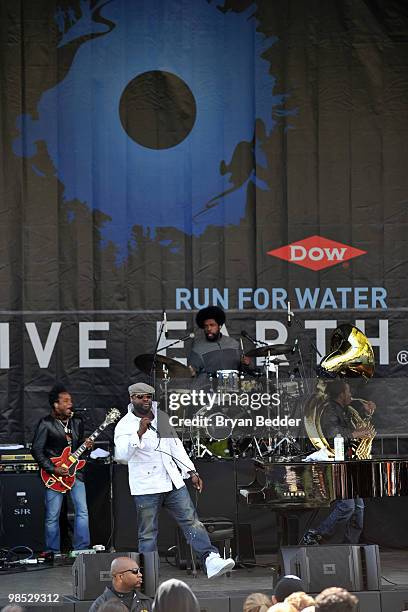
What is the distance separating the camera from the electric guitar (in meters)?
12.2

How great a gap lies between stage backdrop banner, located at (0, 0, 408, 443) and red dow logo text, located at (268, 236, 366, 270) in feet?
0.05

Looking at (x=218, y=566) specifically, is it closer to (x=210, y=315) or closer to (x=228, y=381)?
(x=228, y=381)

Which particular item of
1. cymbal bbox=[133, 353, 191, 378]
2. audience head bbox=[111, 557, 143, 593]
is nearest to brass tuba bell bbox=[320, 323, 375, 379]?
cymbal bbox=[133, 353, 191, 378]

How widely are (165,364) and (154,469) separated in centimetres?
122

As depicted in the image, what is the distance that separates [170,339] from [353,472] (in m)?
3.89

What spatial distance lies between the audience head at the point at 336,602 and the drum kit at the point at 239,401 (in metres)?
4.51

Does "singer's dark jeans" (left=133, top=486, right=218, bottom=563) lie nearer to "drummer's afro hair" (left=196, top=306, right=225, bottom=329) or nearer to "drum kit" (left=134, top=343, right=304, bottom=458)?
"drum kit" (left=134, top=343, right=304, bottom=458)

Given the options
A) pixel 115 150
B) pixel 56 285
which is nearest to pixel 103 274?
pixel 56 285

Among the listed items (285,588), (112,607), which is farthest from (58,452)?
(112,607)

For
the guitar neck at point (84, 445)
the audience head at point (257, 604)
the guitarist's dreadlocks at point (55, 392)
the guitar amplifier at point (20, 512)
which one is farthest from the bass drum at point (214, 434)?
the audience head at point (257, 604)

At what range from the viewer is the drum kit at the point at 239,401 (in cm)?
1077

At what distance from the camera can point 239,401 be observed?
35.6 ft

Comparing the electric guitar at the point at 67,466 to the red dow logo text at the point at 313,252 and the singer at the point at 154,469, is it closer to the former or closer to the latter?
the singer at the point at 154,469

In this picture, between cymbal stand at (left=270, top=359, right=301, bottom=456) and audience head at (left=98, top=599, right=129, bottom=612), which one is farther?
cymbal stand at (left=270, top=359, right=301, bottom=456)
